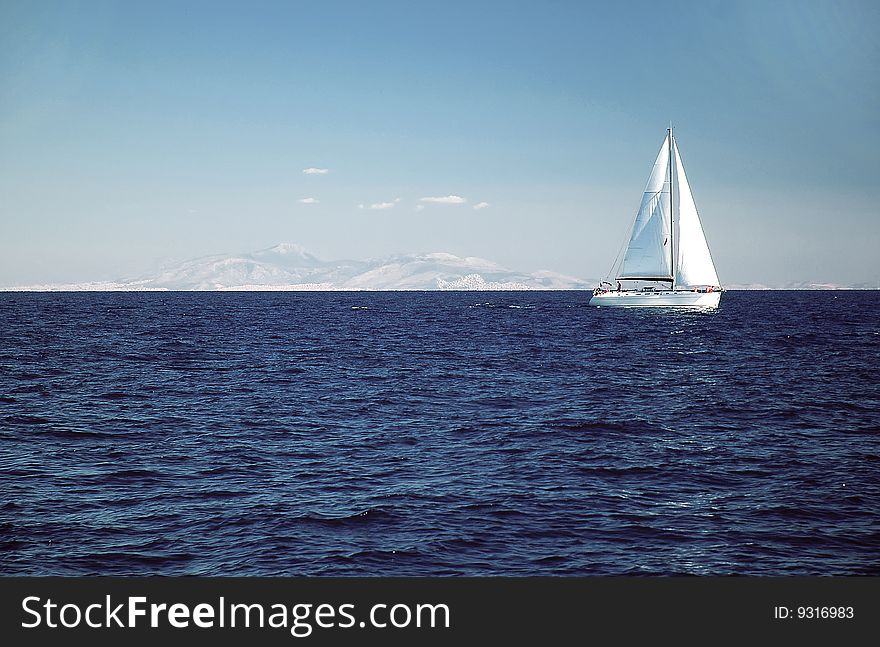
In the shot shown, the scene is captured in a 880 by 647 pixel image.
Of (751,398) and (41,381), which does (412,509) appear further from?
(41,381)

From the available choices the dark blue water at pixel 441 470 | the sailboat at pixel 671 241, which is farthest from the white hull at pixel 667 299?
the dark blue water at pixel 441 470

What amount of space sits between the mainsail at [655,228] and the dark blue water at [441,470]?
62120mm

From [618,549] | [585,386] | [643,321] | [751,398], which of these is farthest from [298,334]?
[618,549]

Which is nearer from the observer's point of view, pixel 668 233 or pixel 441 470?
pixel 441 470

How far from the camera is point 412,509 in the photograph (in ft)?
60.5

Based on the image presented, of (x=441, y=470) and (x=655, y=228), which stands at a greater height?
(x=655, y=228)

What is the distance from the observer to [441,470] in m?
22.1

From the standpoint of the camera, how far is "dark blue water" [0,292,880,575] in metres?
15.7

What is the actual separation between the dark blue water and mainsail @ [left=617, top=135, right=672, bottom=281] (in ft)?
204

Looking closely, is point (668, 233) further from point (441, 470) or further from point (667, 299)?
point (441, 470)

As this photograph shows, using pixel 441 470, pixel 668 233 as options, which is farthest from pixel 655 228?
pixel 441 470

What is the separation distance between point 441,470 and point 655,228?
94.5 meters

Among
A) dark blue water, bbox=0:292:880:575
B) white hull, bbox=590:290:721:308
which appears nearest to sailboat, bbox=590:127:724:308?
white hull, bbox=590:290:721:308

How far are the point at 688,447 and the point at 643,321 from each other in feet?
253
